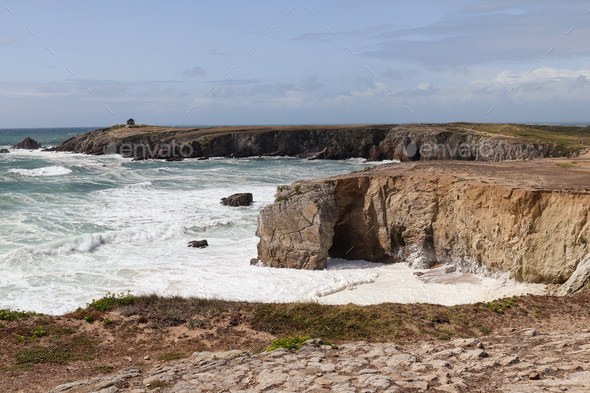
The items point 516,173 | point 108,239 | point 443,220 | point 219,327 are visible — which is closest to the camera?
point 219,327

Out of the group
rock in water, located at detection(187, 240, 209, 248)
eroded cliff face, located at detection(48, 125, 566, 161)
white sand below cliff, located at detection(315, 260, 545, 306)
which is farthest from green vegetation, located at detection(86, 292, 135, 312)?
eroded cliff face, located at detection(48, 125, 566, 161)

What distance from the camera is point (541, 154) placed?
4609 centimetres

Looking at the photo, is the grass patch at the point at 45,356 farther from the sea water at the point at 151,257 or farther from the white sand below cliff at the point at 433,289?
the white sand below cliff at the point at 433,289

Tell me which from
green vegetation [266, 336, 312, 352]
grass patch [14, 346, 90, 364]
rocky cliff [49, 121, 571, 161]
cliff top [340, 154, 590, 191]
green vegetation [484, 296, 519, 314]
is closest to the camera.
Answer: green vegetation [266, 336, 312, 352]

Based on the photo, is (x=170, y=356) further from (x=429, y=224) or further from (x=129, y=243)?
(x=129, y=243)

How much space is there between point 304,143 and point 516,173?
57835 millimetres

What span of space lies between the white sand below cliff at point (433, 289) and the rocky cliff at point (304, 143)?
140ft

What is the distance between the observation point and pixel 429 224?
18844mm

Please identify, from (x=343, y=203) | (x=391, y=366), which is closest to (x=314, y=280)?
(x=343, y=203)

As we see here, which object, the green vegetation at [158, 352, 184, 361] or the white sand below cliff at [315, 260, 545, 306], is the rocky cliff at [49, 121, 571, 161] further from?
the green vegetation at [158, 352, 184, 361]

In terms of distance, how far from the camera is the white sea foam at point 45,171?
165 feet

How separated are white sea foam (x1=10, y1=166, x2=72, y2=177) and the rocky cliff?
17.6 metres

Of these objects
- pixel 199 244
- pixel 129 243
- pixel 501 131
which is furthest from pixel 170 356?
pixel 501 131

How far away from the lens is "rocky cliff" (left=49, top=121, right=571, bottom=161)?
61281 mm
